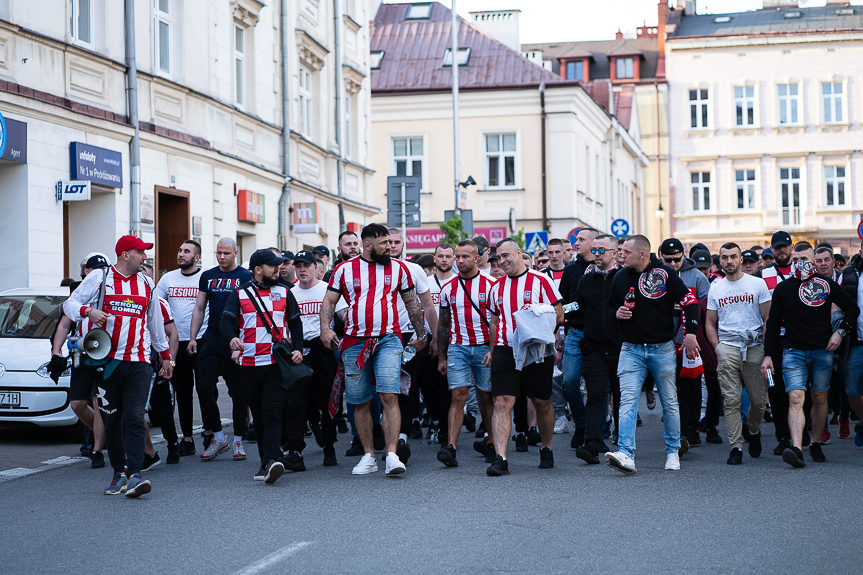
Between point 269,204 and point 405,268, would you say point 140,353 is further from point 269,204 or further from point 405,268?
point 269,204

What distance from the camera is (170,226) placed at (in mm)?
20266

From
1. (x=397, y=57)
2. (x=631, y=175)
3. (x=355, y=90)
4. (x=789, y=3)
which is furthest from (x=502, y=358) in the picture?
(x=789, y=3)

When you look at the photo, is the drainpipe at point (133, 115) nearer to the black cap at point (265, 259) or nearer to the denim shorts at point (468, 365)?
the black cap at point (265, 259)

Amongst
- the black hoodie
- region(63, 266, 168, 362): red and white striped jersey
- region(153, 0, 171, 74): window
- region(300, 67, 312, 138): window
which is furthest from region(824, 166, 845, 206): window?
region(63, 266, 168, 362): red and white striped jersey

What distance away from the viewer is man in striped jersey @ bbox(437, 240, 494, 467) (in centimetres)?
1038

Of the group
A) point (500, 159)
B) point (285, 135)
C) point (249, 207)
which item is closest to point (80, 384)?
point (249, 207)

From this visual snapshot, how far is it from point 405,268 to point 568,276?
2155 mm

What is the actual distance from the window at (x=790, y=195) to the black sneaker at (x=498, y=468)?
47666 millimetres

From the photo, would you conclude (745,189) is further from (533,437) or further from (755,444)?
(755,444)

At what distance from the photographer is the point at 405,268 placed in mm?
10070

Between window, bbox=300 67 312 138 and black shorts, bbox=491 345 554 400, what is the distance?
56.6 feet

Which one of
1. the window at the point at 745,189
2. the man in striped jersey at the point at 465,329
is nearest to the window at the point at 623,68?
the window at the point at 745,189

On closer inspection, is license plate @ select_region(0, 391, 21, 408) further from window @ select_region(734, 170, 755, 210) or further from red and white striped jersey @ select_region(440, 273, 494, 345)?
window @ select_region(734, 170, 755, 210)

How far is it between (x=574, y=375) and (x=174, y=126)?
10822 mm
